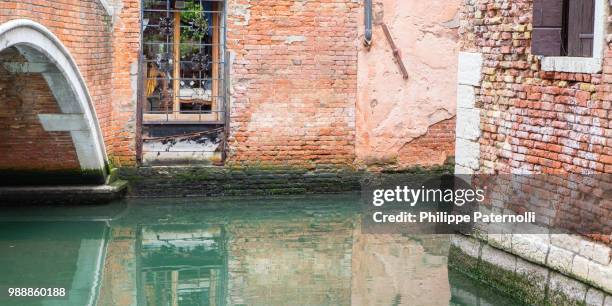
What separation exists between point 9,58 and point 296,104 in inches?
117

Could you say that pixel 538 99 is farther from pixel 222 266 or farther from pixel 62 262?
pixel 62 262

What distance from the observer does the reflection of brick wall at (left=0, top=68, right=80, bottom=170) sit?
9.63 m

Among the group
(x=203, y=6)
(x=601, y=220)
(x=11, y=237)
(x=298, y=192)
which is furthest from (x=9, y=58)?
(x=601, y=220)

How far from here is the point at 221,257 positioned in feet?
27.8

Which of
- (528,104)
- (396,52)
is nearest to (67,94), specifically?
(396,52)

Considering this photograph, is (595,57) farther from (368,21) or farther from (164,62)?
(164,62)

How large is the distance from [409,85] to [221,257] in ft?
11.3

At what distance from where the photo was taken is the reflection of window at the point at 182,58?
10.9 meters

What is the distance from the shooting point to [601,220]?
19.0 ft

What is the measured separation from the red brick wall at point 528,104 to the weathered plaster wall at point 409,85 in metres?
3.72

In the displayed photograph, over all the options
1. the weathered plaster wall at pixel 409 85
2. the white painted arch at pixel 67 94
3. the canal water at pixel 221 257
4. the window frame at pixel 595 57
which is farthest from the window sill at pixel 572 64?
the weathered plaster wall at pixel 409 85

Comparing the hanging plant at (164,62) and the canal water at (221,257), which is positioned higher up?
the hanging plant at (164,62)

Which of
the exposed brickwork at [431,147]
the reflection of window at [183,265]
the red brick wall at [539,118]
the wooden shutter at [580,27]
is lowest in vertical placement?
the reflection of window at [183,265]

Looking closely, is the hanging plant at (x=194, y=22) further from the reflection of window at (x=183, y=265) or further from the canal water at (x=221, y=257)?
the reflection of window at (x=183, y=265)
